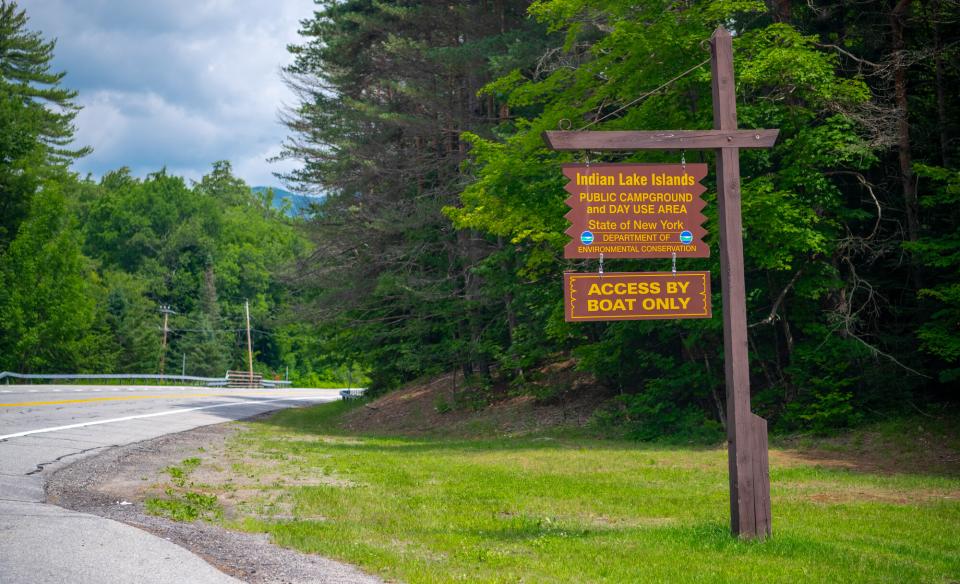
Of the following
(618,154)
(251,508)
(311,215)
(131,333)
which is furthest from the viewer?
(131,333)

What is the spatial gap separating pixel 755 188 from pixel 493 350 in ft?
40.6

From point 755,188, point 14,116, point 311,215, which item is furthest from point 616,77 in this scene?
point 14,116

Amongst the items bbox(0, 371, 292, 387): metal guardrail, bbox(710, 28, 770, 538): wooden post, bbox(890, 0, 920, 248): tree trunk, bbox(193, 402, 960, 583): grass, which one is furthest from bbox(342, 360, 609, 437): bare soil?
bbox(0, 371, 292, 387): metal guardrail

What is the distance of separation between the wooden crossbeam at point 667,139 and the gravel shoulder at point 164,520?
481 centimetres

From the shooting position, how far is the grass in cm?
770

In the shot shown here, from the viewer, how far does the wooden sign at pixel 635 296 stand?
9180 millimetres

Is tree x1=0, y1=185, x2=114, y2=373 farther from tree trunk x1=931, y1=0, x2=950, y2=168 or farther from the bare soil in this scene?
tree trunk x1=931, y1=0, x2=950, y2=168

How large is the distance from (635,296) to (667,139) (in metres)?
1.75

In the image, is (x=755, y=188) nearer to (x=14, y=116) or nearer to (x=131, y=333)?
(x=14, y=116)

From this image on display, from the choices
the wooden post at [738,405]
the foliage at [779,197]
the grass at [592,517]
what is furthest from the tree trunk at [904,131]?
the wooden post at [738,405]

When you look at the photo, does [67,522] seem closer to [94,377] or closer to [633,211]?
[633,211]

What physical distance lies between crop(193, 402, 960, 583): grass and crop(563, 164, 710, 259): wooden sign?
3024mm

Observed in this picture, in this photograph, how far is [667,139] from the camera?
371 inches

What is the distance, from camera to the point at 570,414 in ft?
81.0
